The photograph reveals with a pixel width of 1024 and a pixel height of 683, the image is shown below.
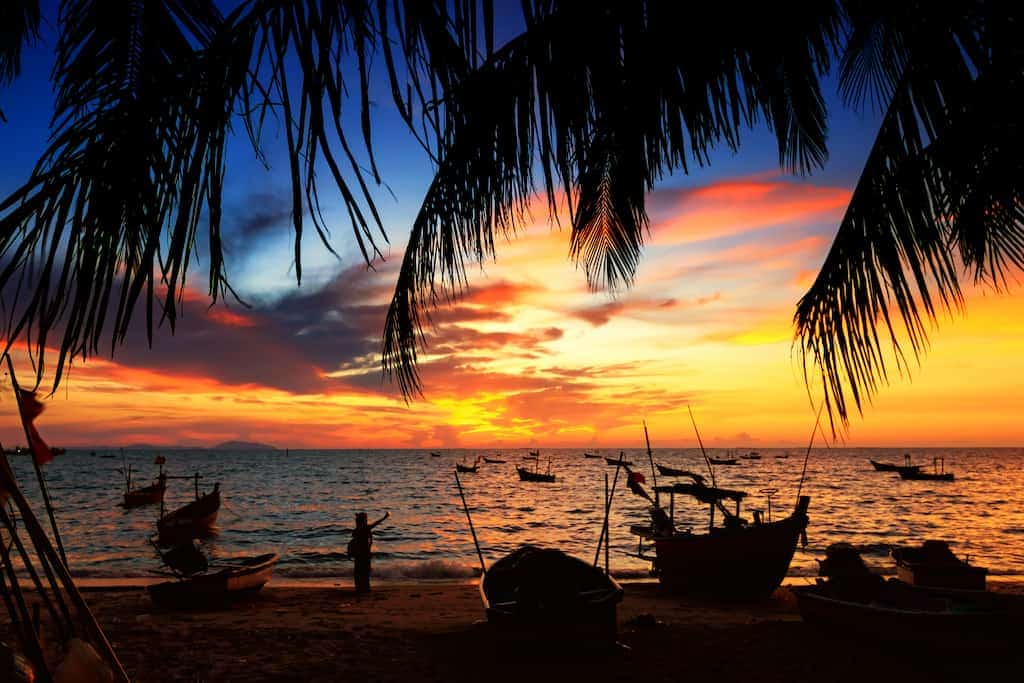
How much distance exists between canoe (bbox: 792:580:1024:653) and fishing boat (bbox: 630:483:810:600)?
3.20 metres

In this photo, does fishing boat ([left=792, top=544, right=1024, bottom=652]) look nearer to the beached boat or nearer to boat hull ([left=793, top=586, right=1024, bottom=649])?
boat hull ([left=793, top=586, right=1024, bottom=649])

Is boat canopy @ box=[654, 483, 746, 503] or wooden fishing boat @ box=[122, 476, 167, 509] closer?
boat canopy @ box=[654, 483, 746, 503]

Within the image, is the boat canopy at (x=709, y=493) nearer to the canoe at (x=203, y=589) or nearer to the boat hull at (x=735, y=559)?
the boat hull at (x=735, y=559)

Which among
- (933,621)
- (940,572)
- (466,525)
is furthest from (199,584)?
(466,525)

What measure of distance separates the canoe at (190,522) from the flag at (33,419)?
2242 centimetres

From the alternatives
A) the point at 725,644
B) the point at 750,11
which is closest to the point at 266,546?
the point at 725,644

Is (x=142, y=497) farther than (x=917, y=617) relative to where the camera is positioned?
Yes

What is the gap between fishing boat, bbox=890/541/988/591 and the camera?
43.5 feet

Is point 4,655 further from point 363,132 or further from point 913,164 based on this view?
point 913,164

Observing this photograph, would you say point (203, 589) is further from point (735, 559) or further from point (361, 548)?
point (735, 559)

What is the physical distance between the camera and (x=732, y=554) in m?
15.2

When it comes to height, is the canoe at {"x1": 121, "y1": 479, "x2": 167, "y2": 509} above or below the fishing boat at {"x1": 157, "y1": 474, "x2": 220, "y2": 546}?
below

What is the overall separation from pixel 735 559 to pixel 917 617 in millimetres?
5561

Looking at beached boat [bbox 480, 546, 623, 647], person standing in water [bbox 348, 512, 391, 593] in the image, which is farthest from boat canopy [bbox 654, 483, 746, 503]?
person standing in water [bbox 348, 512, 391, 593]
